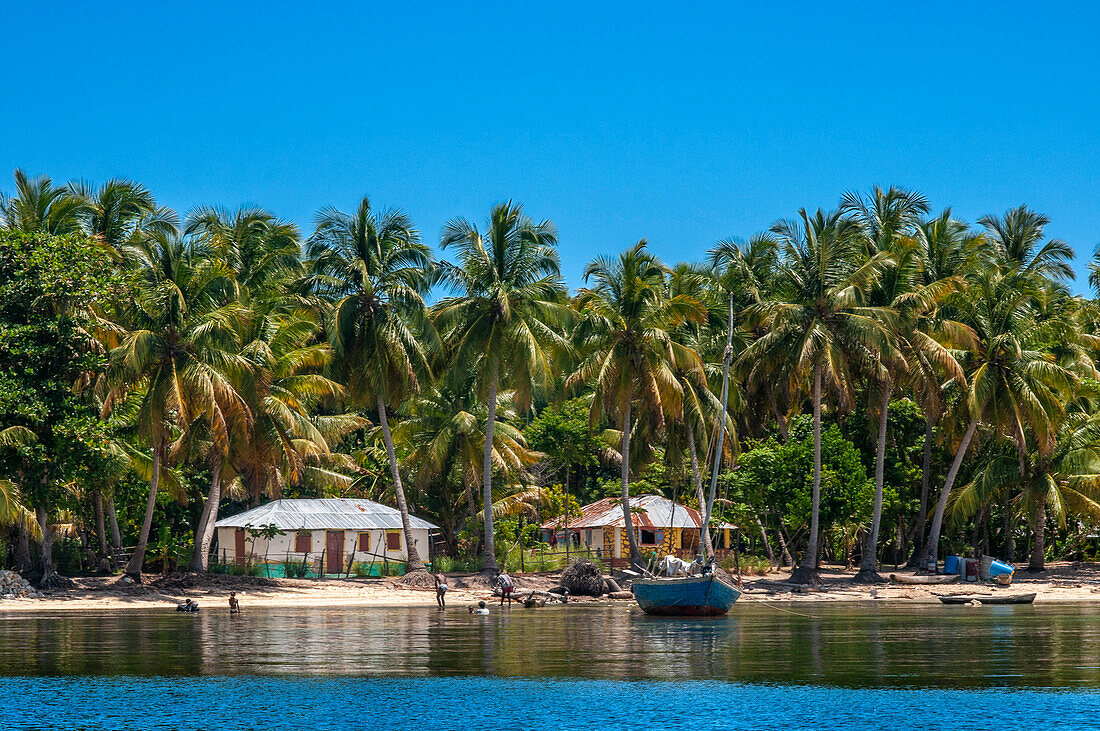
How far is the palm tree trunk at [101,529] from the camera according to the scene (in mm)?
45344

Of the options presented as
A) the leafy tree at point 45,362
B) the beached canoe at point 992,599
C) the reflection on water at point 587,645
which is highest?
the leafy tree at point 45,362

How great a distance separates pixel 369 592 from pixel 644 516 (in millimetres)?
15882

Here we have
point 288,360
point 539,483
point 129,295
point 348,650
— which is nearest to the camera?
point 348,650

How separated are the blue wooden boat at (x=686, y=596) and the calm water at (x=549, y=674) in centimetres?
147

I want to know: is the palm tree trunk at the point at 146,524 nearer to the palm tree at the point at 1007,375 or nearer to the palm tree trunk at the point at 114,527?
the palm tree trunk at the point at 114,527

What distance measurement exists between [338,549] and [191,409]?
12.7 meters

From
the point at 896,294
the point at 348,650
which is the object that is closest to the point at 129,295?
the point at 348,650

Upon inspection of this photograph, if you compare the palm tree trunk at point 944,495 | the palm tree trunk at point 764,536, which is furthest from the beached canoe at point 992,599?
the palm tree trunk at point 764,536

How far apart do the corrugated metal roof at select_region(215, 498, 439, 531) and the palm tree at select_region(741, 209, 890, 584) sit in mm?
17450

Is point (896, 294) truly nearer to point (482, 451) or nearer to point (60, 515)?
point (482, 451)

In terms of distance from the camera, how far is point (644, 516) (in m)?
56.2

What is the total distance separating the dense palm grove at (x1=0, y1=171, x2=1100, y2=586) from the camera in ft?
133

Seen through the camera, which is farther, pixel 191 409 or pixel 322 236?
pixel 322 236

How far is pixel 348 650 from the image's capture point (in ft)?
88.8
